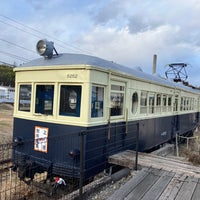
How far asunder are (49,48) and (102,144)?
2.55 metres

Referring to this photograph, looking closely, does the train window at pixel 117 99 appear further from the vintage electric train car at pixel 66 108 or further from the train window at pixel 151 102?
the train window at pixel 151 102

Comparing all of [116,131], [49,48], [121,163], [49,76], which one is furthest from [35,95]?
[121,163]

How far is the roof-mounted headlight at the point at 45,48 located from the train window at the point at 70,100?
102 centimetres

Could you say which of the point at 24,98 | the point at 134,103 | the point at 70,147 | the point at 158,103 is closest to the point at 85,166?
the point at 70,147

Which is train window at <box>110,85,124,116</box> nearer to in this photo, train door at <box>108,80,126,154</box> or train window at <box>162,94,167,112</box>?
train door at <box>108,80,126,154</box>

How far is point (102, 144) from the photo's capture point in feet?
19.1

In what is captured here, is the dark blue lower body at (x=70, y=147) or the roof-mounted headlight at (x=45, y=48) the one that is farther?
the roof-mounted headlight at (x=45, y=48)

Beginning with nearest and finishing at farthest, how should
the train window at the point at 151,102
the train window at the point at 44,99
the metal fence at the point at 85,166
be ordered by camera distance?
1. the metal fence at the point at 85,166
2. the train window at the point at 44,99
3. the train window at the point at 151,102

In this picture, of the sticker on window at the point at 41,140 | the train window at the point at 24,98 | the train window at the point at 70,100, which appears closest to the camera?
the train window at the point at 70,100

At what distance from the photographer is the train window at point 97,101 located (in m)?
5.58

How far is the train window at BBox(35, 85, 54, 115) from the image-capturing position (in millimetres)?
5922

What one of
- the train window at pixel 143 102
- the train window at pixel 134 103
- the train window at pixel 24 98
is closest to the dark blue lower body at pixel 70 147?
the train window at pixel 24 98

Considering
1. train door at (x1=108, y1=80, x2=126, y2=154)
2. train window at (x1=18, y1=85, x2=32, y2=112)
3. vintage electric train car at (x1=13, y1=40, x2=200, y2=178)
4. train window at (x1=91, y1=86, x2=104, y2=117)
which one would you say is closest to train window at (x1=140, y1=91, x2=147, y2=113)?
vintage electric train car at (x1=13, y1=40, x2=200, y2=178)

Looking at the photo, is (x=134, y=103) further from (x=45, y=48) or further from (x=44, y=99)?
(x=45, y=48)
